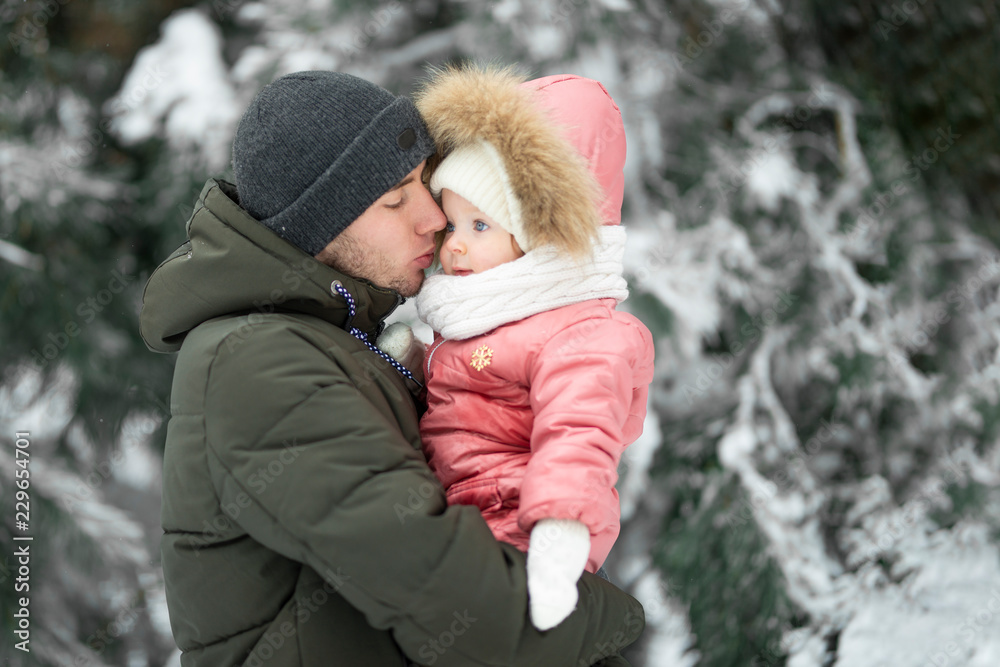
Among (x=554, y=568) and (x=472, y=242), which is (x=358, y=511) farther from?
(x=472, y=242)

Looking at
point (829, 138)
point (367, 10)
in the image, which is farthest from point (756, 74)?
point (367, 10)

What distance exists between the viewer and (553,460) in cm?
122

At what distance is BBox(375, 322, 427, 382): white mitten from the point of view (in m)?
1.61

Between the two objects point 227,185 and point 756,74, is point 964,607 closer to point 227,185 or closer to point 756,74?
point 756,74

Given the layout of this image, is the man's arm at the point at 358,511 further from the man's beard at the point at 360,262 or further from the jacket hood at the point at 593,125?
the jacket hood at the point at 593,125

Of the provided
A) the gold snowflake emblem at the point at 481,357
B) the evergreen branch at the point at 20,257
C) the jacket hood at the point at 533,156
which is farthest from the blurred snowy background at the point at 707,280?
the gold snowflake emblem at the point at 481,357

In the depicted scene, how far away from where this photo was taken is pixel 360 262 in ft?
5.02

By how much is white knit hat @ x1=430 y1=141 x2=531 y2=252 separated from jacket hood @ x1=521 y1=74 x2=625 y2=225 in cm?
15

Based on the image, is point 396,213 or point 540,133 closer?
point 540,133

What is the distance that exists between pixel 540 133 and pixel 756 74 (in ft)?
6.64

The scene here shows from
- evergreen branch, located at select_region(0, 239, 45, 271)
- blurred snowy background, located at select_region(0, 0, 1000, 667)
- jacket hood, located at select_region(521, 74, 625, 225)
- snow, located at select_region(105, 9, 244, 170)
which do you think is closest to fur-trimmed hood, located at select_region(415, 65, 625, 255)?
jacket hood, located at select_region(521, 74, 625, 225)

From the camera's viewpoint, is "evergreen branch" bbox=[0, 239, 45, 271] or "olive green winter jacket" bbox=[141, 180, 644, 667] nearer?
"olive green winter jacket" bbox=[141, 180, 644, 667]

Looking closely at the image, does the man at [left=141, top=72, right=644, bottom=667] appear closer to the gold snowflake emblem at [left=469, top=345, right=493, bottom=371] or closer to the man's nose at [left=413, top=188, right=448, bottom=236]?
the man's nose at [left=413, top=188, right=448, bottom=236]

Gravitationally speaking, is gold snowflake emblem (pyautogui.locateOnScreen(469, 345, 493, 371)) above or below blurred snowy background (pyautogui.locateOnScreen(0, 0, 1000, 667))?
above
